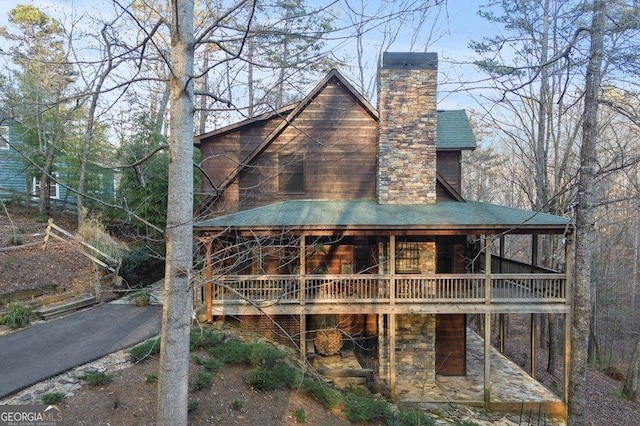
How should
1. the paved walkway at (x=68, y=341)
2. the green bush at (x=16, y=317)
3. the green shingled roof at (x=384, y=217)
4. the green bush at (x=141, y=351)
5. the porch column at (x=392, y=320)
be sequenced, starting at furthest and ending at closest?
the porch column at (x=392, y=320)
the green shingled roof at (x=384, y=217)
the green bush at (x=16, y=317)
the green bush at (x=141, y=351)
the paved walkway at (x=68, y=341)

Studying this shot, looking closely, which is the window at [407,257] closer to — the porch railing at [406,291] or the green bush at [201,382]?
the porch railing at [406,291]

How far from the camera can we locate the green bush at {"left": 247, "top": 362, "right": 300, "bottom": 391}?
26.3 ft

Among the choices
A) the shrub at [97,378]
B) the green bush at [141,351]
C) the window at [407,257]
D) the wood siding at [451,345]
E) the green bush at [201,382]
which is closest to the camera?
the shrub at [97,378]

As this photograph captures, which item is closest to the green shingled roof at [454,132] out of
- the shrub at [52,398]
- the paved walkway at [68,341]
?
the paved walkway at [68,341]

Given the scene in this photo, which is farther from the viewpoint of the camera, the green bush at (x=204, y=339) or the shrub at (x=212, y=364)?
the green bush at (x=204, y=339)

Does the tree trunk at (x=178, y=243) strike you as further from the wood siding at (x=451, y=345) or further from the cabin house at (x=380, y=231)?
the wood siding at (x=451, y=345)

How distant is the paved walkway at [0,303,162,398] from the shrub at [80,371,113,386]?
2.07 ft

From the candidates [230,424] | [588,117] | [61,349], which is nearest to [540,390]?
[588,117]

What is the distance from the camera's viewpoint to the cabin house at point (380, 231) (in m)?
10.5

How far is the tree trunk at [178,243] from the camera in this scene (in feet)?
13.7

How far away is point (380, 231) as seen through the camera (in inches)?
407

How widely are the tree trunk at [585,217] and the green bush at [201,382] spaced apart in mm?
6949

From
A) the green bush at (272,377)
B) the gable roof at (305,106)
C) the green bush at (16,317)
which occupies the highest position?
the gable roof at (305,106)

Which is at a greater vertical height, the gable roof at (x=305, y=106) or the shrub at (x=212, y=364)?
the gable roof at (x=305, y=106)
